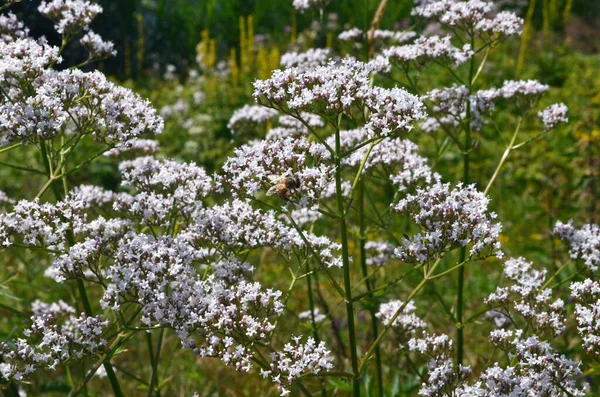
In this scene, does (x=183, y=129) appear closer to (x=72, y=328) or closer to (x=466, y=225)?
(x=72, y=328)

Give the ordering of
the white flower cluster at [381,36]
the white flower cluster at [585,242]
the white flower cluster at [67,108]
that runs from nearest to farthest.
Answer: the white flower cluster at [67,108], the white flower cluster at [585,242], the white flower cluster at [381,36]

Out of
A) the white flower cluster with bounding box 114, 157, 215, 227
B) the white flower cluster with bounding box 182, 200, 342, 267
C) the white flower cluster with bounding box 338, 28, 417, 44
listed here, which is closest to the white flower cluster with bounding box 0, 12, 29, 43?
the white flower cluster with bounding box 114, 157, 215, 227

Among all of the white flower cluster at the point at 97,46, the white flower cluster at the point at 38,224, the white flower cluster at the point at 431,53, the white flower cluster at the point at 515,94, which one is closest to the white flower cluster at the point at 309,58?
the white flower cluster at the point at 431,53

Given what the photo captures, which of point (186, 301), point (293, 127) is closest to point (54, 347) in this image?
point (186, 301)

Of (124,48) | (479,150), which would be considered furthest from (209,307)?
(124,48)

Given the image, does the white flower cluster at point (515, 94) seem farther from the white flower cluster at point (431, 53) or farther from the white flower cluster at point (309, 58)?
the white flower cluster at point (309, 58)

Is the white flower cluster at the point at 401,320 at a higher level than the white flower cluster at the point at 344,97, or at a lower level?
lower
